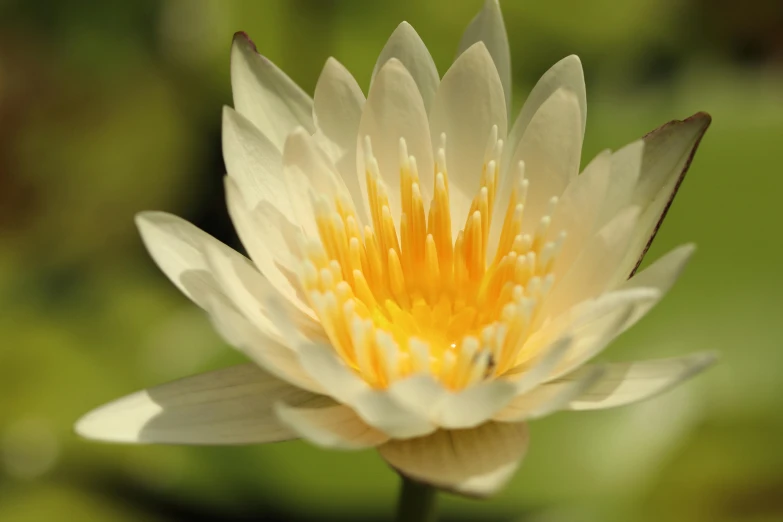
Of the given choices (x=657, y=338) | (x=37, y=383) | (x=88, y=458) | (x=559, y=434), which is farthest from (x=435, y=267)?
(x=37, y=383)

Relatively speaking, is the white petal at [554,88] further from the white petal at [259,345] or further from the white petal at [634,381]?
the white petal at [259,345]

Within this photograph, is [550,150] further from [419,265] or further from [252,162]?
[252,162]

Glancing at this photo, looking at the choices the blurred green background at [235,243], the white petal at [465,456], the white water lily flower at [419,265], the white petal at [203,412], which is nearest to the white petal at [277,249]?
the white water lily flower at [419,265]

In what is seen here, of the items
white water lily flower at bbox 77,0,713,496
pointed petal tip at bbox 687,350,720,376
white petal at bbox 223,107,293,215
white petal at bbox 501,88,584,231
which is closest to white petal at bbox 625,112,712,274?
white water lily flower at bbox 77,0,713,496

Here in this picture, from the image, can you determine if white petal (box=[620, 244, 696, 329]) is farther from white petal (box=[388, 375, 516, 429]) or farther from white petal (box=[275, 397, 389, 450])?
white petal (box=[275, 397, 389, 450])

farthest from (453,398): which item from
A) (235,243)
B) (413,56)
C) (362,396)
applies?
(235,243)
